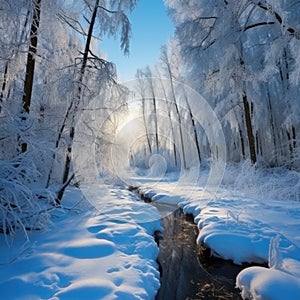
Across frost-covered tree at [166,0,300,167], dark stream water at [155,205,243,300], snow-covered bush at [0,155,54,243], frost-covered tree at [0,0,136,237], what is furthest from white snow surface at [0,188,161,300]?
frost-covered tree at [166,0,300,167]

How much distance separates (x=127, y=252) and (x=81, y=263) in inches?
36.7

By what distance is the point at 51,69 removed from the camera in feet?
19.7

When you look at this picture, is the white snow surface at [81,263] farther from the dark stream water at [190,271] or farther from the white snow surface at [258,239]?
the white snow surface at [258,239]

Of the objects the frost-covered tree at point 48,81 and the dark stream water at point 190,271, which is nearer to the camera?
the dark stream water at point 190,271

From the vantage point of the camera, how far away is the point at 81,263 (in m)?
3.62

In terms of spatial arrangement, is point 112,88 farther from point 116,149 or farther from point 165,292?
point 165,292

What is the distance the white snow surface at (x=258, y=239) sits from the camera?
318 centimetres

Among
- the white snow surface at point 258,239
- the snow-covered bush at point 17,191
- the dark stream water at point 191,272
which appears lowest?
the dark stream water at point 191,272

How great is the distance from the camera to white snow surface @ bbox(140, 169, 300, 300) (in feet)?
10.4

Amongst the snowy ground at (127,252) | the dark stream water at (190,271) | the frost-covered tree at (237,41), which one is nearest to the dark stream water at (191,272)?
the dark stream water at (190,271)

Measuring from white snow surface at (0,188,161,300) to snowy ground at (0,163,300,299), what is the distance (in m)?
0.01

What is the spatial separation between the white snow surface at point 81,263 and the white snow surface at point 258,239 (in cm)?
133

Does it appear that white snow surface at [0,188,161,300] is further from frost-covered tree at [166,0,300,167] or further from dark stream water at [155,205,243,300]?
frost-covered tree at [166,0,300,167]

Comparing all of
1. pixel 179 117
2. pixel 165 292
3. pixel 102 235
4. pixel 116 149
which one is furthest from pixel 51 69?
pixel 179 117
